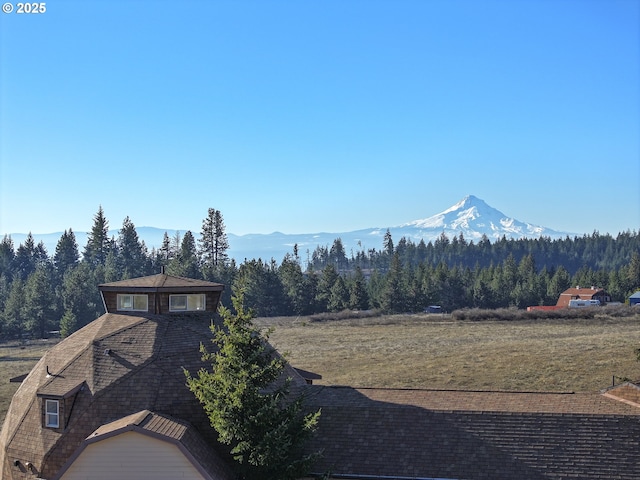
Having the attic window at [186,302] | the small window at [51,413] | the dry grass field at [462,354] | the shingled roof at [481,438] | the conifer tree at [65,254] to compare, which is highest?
the conifer tree at [65,254]

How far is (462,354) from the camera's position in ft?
148

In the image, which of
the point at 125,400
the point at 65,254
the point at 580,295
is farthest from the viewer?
the point at 65,254

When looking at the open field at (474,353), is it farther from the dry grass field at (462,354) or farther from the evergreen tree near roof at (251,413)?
the evergreen tree near roof at (251,413)

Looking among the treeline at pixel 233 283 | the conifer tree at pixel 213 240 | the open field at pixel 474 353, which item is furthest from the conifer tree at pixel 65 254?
the open field at pixel 474 353

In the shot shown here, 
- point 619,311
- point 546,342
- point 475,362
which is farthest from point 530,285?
point 475,362

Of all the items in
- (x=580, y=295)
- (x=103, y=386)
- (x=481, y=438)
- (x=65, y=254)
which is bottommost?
(x=481, y=438)

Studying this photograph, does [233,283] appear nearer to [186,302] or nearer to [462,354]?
[462,354]

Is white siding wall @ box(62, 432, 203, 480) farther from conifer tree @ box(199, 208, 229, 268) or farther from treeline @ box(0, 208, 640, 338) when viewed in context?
conifer tree @ box(199, 208, 229, 268)

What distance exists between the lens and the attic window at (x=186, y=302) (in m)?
21.5

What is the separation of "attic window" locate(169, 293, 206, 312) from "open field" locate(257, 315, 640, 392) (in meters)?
16.5

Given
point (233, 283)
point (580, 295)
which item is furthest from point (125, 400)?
point (580, 295)

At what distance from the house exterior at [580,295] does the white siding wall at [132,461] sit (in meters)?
93.9

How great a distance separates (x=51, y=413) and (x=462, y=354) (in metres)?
34.6

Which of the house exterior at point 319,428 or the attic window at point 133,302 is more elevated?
the attic window at point 133,302
